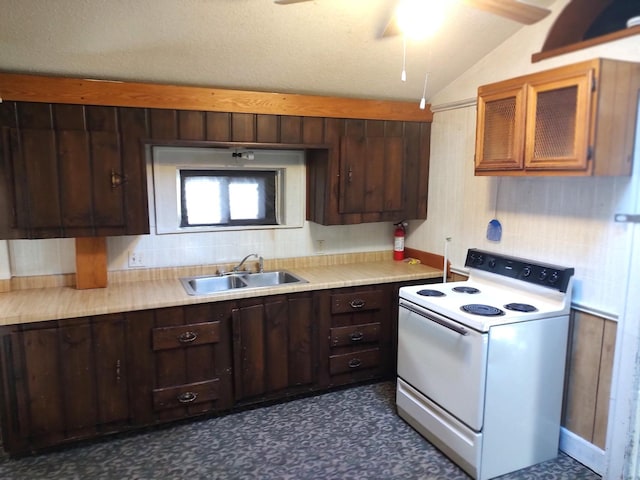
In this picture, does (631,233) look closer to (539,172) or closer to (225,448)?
(539,172)

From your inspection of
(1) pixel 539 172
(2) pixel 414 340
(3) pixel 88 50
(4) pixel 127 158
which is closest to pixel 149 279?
(4) pixel 127 158

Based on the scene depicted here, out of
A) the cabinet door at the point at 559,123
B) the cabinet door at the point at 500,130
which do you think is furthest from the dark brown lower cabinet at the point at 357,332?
Answer: the cabinet door at the point at 559,123

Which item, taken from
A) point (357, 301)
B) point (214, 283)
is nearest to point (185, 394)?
point (214, 283)

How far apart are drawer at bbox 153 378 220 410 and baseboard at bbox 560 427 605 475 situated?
212 cm

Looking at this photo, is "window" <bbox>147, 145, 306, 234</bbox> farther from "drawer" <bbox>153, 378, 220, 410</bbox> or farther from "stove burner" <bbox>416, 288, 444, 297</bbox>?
"stove burner" <bbox>416, 288, 444, 297</bbox>

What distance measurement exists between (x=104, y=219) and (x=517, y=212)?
2.59 meters

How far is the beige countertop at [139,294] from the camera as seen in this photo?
2.52 metres

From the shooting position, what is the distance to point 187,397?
9.31 ft

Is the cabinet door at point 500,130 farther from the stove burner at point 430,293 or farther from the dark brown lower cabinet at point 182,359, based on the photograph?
the dark brown lower cabinet at point 182,359

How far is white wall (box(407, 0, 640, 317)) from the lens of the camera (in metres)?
2.36

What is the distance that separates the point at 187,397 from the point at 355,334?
1.22m

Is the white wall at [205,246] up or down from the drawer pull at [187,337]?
up

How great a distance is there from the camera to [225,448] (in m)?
2.64

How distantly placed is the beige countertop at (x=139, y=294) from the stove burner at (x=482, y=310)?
89 centimetres
